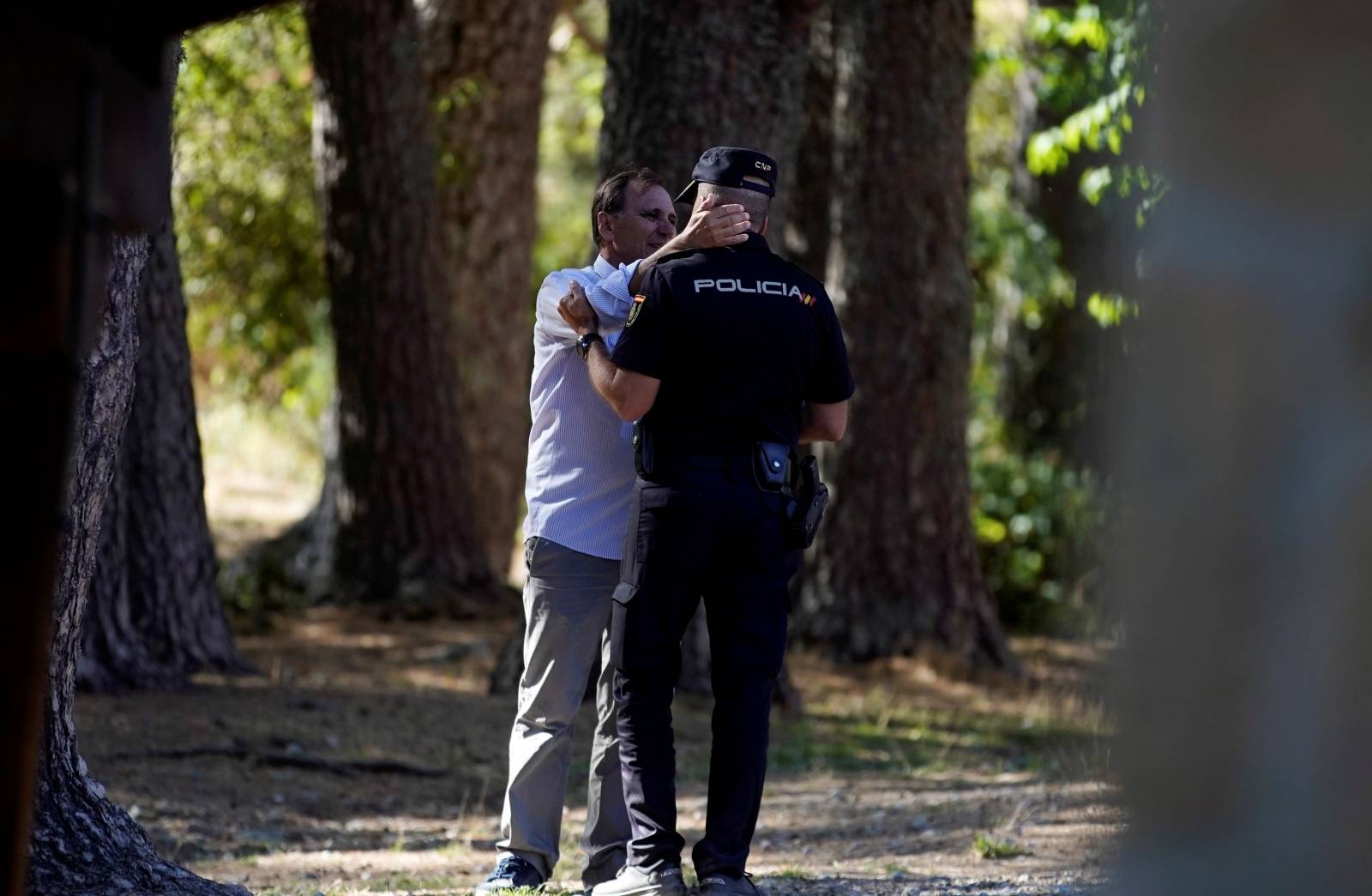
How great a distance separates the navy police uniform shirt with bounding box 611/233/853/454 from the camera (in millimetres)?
4438

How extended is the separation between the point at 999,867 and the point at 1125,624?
4050 mm

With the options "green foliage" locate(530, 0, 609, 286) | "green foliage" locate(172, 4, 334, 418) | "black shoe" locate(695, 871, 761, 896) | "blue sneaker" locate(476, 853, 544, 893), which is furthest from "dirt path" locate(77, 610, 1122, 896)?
"green foliage" locate(530, 0, 609, 286)

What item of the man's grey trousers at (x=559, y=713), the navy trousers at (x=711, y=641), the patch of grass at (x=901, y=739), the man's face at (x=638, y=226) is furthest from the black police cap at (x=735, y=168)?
the patch of grass at (x=901, y=739)

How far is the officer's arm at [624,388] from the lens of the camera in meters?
4.43

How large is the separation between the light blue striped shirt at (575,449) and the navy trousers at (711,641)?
0.26m

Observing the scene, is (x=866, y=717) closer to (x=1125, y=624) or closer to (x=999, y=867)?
Answer: (x=999, y=867)

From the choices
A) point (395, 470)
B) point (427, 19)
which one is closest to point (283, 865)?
point (395, 470)

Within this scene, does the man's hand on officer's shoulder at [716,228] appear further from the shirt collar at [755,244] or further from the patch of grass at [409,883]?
the patch of grass at [409,883]

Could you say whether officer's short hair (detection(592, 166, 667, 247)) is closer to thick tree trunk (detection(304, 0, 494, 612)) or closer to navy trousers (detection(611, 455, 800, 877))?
navy trousers (detection(611, 455, 800, 877))

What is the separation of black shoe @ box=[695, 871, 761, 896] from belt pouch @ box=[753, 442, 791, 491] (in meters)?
1.07

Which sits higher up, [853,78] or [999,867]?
[853,78]

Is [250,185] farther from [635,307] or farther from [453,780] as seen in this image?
[635,307]

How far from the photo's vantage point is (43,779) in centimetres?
458

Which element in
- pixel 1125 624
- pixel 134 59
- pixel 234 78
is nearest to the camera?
pixel 1125 624
